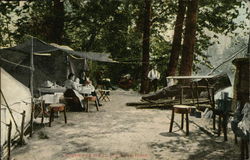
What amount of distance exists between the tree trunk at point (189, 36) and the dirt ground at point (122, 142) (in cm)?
385

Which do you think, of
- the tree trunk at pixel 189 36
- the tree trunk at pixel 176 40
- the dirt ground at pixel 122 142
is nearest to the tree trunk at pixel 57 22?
the tree trunk at pixel 176 40

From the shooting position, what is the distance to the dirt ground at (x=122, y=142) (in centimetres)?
582

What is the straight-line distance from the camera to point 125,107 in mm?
12562

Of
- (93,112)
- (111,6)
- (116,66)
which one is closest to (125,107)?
(93,112)

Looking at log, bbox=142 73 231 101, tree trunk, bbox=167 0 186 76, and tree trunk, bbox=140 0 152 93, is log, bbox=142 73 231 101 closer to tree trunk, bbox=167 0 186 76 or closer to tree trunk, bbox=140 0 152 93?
tree trunk, bbox=167 0 186 76

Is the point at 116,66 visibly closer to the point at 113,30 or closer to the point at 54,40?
the point at 113,30

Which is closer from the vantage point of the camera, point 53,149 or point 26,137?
point 53,149

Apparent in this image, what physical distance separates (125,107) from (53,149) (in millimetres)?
6546

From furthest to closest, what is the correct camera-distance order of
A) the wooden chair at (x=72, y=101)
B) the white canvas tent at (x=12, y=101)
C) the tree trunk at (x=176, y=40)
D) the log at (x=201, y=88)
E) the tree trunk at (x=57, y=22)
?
the tree trunk at (x=57, y=22) → the tree trunk at (x=176, y=40) → the log at (x=201, y=88) → the wooden chair at (x=72, y=101) → the white canvas tent at (x=12, y=101)

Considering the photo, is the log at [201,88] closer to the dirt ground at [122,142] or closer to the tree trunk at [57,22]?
the dirt ground at [122,142]

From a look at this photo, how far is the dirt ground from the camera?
19.1ft

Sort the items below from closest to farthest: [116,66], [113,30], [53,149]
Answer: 1. [53,149]
2. [113,30]
3. [116,66]

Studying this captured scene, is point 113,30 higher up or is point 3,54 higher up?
point 113,30

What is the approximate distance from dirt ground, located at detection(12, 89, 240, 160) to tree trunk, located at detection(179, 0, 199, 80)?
151 inches
